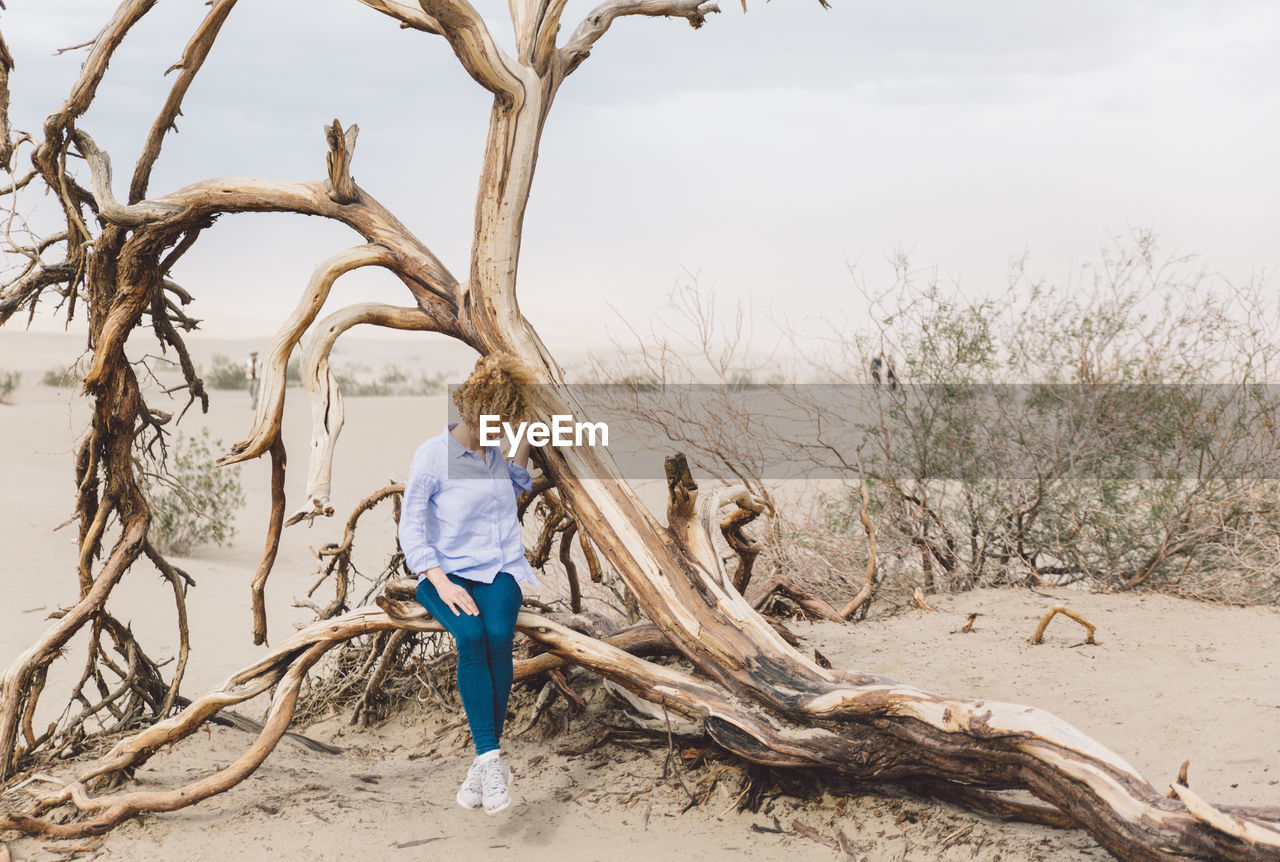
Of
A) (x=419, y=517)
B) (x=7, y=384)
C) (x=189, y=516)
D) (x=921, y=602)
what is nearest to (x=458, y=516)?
(x=419, y=517)

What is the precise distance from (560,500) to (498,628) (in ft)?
2.59

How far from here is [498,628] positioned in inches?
150

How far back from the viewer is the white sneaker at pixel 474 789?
3779 millimetres

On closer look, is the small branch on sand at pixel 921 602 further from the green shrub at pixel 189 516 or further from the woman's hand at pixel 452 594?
the green shrub at pixel 189 516

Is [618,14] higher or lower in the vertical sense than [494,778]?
higher

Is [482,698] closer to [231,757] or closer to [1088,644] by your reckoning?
[231,757]

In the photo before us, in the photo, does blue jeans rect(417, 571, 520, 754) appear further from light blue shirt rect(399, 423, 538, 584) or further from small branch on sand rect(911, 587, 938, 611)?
small branch on sand rect(911, 587, 938, 611)

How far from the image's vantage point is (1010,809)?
366cm

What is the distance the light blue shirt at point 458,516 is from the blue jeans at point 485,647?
6 cm

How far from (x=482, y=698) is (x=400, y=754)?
159 centimetres

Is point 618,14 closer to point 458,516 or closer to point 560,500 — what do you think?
point 560,500

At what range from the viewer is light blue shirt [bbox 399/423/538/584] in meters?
3.78

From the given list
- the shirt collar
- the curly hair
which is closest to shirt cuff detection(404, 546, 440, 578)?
the shirt collar

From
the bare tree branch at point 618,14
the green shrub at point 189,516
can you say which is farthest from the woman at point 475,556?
the green shrub at point 189,516
